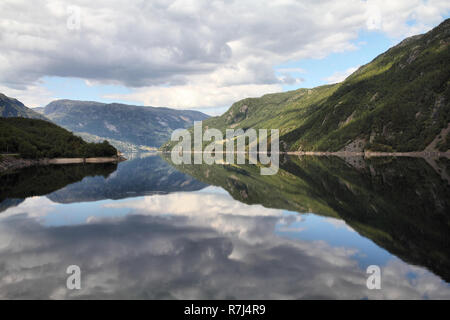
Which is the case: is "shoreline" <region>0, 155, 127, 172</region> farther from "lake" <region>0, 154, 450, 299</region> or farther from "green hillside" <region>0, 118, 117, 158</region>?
"lake" <region>0, 154, 450, 299</region>

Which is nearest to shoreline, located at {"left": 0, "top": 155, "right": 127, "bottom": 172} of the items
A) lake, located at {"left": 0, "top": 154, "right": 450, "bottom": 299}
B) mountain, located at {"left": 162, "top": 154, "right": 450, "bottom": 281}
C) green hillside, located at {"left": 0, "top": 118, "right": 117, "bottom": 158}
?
green hillside, located at {"left": 0, "top": 118, "right": 117, "bottom": 158}

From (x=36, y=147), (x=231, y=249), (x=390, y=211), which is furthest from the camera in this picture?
(x=36, y=147)

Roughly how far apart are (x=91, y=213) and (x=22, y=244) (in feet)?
40.4

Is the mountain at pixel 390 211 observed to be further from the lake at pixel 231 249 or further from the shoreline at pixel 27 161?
the shoreline at pixel 27 161

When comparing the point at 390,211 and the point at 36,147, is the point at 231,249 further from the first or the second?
the point at 36,147

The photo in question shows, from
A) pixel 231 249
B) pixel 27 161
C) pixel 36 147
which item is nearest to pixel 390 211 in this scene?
pixel 231 249

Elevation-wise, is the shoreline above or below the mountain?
above

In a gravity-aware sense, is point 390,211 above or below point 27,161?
below

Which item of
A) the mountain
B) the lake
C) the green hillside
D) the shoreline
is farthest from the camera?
the green hillside

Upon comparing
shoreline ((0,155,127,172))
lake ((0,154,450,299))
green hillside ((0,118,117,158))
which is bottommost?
lake ((0,154,450,299))

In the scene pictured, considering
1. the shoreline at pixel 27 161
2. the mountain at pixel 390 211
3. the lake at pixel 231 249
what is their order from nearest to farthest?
the lake at pixel 231 249
the mountain at pixel 390 211
the shoreline at pixel 27 161

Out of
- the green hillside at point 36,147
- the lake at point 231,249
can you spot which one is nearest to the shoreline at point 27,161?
the green hillside at point 36,147

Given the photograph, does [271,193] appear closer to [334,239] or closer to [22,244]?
[334,239]
